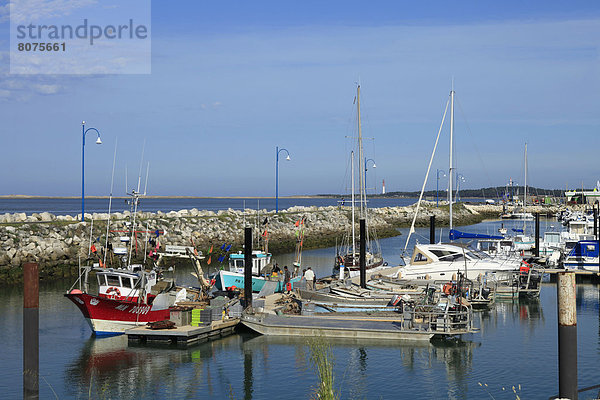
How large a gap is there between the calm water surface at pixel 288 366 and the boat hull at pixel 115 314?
634 mm

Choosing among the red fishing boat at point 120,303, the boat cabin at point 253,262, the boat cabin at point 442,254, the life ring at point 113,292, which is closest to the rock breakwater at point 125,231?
the boat cabin at point 253,262

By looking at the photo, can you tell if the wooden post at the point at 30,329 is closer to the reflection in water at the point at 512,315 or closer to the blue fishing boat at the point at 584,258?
the reflection in water at the point at 512,315

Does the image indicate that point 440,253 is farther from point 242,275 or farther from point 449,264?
point 242,275

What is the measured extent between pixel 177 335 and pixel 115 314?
11.6 feet

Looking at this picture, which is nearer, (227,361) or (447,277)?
(227,361)

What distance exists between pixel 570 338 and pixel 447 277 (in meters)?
27.3

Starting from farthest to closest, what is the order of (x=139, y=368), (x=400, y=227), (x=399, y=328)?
(x=400, y=227)
(x=399, y=328)
(x=139, y=368)

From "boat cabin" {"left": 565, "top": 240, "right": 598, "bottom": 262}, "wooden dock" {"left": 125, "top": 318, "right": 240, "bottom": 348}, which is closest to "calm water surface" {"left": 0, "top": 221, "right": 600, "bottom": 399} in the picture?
"wooden dock" {"left": 125, "top": 318, "right": 240, "bottom": 348}

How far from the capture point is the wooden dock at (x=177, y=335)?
26.1 m

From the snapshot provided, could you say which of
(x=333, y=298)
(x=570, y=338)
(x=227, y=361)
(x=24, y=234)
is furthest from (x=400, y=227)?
(x=570, y=338)

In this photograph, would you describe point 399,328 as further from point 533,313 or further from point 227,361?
point 533,313

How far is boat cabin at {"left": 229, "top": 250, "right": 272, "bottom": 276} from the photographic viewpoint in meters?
37.8

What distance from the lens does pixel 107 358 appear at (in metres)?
24.9

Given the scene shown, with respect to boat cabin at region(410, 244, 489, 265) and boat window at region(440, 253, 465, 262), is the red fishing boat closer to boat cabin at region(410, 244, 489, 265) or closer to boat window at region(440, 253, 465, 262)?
boat cabin at region(410, 244, 489, 265)
